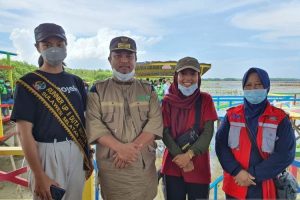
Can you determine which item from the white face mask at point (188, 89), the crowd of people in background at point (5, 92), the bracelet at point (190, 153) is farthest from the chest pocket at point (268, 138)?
the crowd of people in background at point (5, 92)

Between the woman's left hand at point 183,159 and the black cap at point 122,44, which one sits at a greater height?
the black cap at point 122,44

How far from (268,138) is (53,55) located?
1.74 m

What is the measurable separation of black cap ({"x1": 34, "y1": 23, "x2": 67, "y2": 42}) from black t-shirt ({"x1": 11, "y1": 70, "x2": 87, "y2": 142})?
0.86ft

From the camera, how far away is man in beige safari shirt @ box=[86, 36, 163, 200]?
225cm

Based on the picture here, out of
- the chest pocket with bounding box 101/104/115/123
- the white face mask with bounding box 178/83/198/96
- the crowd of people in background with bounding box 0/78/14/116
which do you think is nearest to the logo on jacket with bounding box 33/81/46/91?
the chest pocket with bounding box 101/104/115/123

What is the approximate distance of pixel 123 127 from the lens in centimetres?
229

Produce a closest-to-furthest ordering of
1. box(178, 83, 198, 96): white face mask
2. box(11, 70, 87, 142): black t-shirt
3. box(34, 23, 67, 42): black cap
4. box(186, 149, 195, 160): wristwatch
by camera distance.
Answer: box(11, 70, 87, 142): black t-shirt < box(34, 23, 67, 42): black cap < box(186, 149, 195, 160): wristwatch < box(178, 83, 198, 96): white face mask

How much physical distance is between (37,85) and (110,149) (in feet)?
2.42

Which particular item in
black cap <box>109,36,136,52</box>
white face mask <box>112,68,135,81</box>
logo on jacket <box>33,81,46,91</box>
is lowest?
logo on jacket <box>33,81,46,91</box>

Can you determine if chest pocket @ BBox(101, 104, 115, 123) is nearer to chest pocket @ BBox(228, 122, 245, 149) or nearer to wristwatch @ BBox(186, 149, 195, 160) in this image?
wristwatch @ BBox(186, 149, 195, 160)

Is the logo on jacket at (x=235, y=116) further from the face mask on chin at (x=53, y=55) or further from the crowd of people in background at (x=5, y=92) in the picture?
the crowd of people in background at (x=5, y=92)

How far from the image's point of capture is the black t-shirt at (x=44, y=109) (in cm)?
197

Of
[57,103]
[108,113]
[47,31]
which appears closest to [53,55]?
[47,31]

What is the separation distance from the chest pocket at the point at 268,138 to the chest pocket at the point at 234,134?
0.17 metres
